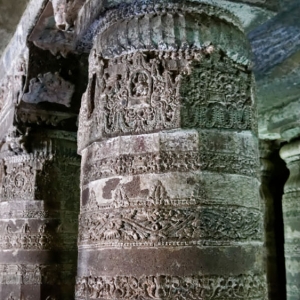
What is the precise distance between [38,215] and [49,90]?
1.12 metres

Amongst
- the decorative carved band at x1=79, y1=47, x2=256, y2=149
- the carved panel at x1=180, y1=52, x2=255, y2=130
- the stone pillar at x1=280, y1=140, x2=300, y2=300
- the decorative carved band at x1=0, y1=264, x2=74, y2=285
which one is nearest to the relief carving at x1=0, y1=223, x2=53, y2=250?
the decorative carved band at x1=0, y1=264, x2=74, y2=285

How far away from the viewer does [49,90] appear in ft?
13.8

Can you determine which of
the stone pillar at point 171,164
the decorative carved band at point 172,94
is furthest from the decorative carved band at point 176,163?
the decorative carved band at point 172,94

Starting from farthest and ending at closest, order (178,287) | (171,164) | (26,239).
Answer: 1. (26,239)
2. (171,164)
3. (178,287)

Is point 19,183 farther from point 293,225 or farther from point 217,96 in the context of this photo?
point 293,225

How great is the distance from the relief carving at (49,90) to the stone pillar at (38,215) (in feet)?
1.06

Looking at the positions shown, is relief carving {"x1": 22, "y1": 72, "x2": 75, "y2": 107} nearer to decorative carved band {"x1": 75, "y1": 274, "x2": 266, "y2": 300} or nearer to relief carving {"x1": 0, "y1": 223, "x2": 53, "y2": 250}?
relief carving {"x1": 0, "y1": 223, "x2": 53, "y2": 250}

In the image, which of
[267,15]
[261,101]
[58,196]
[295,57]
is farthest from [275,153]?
[267,15]

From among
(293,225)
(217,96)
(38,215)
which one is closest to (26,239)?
(38,215)

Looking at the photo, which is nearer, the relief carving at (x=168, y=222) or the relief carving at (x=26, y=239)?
the relief carving at (x=168, y=222)

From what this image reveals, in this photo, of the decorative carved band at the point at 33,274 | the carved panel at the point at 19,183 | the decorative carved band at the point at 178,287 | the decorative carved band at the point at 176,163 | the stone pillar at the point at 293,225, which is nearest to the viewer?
the decorative carved band at the point at 178,287

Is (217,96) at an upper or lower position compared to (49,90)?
lower

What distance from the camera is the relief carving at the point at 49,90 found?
4.13 m

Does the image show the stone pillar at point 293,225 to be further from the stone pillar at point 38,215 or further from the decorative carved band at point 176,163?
the decorative carved band at point 176,163
